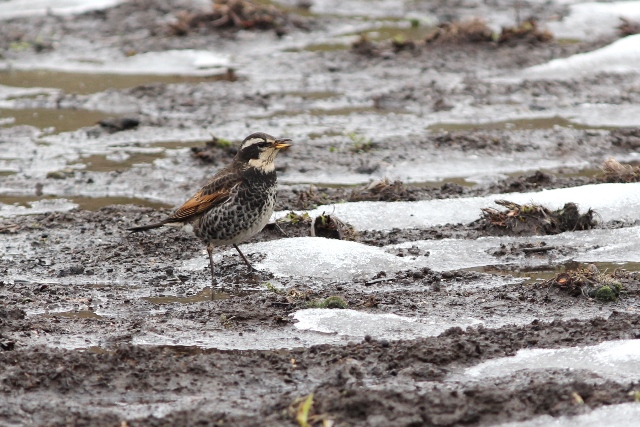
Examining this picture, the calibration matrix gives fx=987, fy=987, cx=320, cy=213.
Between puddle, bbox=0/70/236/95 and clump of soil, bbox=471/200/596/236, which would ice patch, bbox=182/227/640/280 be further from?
puddle, bbox=0/70/236/95

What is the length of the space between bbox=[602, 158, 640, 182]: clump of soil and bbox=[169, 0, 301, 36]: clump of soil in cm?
962

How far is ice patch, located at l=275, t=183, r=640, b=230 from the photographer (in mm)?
9680

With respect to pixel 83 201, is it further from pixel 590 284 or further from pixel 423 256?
pixel 590 284

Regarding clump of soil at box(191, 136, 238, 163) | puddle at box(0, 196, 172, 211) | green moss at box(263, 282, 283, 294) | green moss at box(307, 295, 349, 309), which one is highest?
green moss at box(307, 295, 349, 309)

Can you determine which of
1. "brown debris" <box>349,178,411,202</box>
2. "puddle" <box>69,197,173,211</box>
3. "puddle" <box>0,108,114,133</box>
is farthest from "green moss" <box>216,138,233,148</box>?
"puddle" <box>0,108,114,133</box>

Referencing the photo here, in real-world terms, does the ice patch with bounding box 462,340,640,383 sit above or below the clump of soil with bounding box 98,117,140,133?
above

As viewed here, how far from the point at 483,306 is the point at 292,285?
1695 millimetres

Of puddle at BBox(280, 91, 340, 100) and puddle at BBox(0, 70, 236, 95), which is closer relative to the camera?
puddle at BBox(280, 91, 340, 100)

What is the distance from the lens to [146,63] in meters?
17.5

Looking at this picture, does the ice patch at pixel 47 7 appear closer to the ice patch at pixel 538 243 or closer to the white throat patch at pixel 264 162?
the white throat patch at pixel 264 162

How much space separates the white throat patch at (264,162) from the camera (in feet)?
29.6

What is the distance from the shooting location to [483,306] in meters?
7.41

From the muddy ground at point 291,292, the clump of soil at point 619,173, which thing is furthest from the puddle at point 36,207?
the clump of soil at point 619,173

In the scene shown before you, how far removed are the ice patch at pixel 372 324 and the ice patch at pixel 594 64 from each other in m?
9.37
